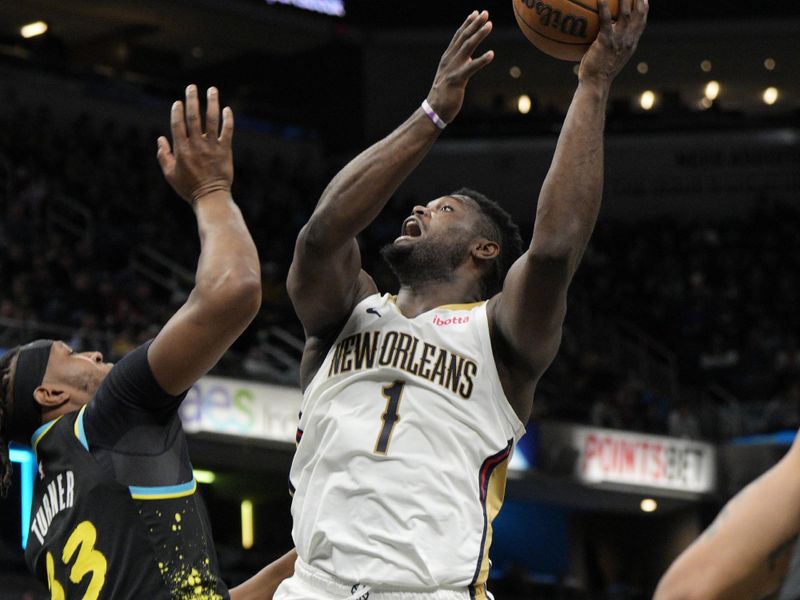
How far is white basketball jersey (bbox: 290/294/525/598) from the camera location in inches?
163

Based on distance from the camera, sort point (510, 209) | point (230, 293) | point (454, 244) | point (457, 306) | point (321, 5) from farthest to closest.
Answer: point (321, 5), point (510, 209), point (454, 244), point (457, 306), point (230, 293)

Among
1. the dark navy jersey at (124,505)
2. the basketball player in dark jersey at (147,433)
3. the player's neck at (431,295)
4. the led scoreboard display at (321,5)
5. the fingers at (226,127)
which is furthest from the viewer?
the led scoreboard display at (321,5)

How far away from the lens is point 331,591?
13.6 feet

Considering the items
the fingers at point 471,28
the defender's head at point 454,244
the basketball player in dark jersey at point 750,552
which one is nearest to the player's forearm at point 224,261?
the defender's head at point 454,244

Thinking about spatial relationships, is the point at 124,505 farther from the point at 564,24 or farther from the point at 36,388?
the point at 564,24

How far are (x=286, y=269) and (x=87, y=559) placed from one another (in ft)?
63.3

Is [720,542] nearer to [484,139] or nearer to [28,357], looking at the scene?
[28,357]

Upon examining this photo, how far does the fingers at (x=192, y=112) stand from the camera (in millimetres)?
3650

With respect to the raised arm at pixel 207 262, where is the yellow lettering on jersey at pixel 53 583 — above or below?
below

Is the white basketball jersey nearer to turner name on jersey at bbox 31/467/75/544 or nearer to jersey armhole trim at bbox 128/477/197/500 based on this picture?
jersey armhole trim at bbox 128/477/197/500

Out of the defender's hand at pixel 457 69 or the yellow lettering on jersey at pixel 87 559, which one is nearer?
the yellow lettering on jersey at pixel 87 559

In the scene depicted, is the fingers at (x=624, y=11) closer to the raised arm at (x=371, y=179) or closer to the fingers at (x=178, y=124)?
the raised arm at (x=371, y=179)

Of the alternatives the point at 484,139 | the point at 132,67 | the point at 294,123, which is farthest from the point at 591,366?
the point at 132,67

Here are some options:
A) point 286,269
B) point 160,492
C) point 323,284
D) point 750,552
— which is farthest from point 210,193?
point 286,269
